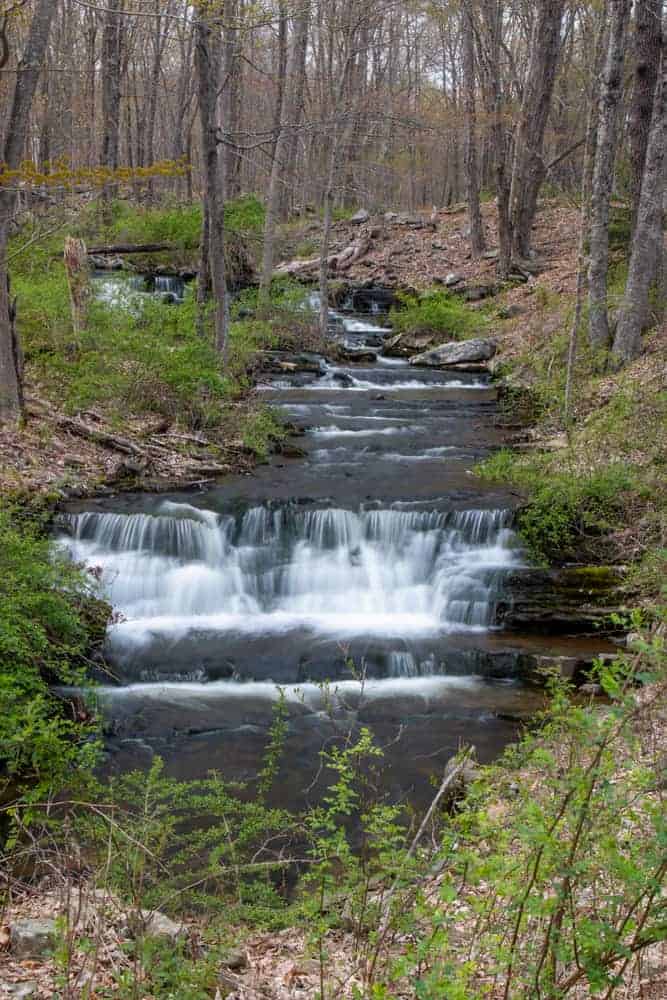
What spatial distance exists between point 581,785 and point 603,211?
12.6 m

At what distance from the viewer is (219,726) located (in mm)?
7258

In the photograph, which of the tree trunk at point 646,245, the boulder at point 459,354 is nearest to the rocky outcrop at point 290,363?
the boulder at point 459,354

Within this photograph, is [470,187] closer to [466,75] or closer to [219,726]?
[466,75]

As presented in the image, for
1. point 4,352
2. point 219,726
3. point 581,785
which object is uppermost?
point 4,352

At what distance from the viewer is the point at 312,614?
9273 millimetres

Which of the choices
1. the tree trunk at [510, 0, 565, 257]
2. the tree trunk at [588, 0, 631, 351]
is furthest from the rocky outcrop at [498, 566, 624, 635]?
the tree trunk at [510, 0, 565, 257]

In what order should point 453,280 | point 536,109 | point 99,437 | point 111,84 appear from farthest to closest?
point 111,84 → point 453,280 → point 536,109 → point 99,437

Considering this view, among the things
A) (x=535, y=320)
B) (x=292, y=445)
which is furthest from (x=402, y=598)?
(x=535, y=320)

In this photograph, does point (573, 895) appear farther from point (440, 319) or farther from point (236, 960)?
point (440, 319)

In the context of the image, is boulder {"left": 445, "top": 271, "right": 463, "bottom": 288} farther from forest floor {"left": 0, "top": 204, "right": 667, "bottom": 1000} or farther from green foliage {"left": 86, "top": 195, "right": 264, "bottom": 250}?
green foliage {"left": 86, "top": 195, "right": 264, "bottom": 250}

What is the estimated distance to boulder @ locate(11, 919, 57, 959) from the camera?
150 inches

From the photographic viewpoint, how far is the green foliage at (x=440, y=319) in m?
19.5

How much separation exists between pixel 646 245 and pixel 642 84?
11.3ft

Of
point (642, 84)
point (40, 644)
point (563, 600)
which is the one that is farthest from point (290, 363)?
point (40, 644)
